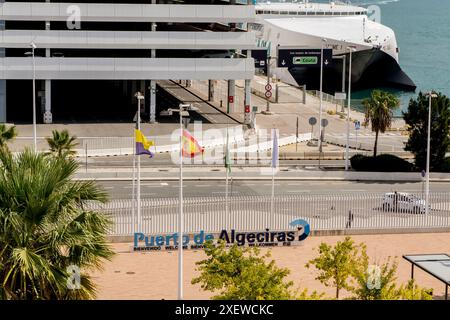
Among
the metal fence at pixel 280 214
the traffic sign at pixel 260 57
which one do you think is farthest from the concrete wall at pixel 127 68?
the metal fence at pixel 280 214

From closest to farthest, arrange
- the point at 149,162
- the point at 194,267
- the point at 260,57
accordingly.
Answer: the point at 194,267
the point at 149,162
the point at 260,57

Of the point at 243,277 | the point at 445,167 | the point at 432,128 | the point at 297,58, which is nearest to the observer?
the point at 243,277

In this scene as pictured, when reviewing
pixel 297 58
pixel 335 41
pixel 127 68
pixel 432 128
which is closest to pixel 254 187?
pixel 432 128

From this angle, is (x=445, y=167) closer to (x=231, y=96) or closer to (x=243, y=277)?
(x=231, y=96)

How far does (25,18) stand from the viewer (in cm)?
8538

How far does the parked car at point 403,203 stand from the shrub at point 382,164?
48.6 feet

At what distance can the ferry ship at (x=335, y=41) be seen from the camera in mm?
150375

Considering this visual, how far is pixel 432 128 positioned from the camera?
69.3 m

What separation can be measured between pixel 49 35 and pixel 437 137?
3551cm

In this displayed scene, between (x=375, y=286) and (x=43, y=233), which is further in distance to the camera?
(x=375, y=286)

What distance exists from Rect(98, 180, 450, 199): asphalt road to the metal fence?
877cm

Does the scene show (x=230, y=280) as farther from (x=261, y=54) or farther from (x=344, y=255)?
(x=261, y=54)

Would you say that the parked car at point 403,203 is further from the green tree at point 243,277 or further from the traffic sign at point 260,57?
the traffic sign at point 260,57

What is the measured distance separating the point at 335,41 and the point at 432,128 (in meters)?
80.7
